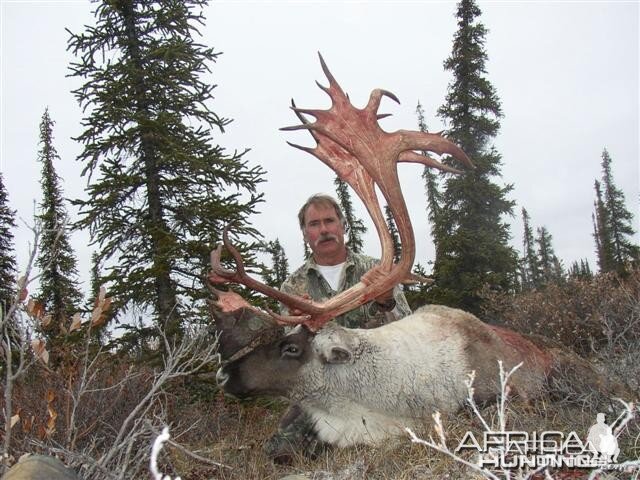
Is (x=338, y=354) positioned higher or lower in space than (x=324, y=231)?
lower

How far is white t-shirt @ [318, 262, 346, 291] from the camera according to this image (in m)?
5.39

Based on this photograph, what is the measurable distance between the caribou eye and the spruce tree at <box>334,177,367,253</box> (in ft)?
69.5

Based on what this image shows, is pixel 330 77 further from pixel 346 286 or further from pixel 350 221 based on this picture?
pixel 350 221

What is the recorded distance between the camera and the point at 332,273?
214 inches

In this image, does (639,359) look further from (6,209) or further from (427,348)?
(6,209)

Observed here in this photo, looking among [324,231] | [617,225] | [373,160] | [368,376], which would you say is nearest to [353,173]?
[373,160]

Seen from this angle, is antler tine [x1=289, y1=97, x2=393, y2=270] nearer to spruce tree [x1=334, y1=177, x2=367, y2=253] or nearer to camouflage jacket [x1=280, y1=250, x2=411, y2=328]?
camouflage jacket [x1=280, y1=250, x2=411, y2=328]

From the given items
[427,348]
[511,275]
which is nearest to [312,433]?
[427,348]

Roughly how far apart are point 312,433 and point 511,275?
573 inches

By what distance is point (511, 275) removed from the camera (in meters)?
16.8

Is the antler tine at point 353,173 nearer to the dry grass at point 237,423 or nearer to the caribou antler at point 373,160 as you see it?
the caribou antler at point 373,160

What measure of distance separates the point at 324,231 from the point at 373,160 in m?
1.24

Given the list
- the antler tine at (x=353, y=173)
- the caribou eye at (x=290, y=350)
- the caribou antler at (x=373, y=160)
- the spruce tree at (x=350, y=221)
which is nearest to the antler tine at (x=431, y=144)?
the caribou antler at (x=373, y=160)

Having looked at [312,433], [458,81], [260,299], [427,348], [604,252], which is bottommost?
[312,433]
